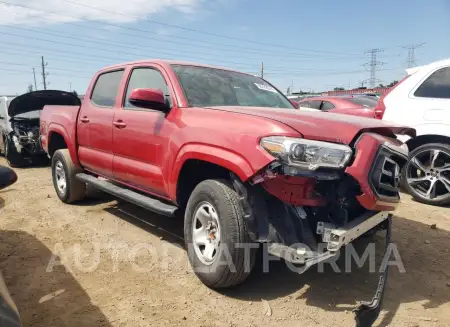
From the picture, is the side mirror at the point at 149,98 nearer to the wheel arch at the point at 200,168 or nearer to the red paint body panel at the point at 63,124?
the wheel arch at the point at 200,168

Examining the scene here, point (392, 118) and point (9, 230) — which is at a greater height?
point (392, 118)

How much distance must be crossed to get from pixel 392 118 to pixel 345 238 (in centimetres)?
365

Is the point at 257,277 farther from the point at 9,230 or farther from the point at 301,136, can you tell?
the point at 9,230

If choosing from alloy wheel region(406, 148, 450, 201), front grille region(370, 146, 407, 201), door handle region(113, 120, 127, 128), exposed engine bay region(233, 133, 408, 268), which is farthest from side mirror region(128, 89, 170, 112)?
alloy wheel region(406, 148, 450, 201)

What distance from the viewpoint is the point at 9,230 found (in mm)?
4512

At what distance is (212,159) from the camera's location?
2926mm

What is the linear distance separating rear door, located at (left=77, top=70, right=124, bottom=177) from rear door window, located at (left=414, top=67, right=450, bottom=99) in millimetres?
4222

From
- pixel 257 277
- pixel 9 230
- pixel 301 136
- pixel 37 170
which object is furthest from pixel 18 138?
pixel 301 136

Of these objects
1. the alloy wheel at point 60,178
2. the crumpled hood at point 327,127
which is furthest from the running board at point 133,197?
the crumpled hood at point 327,127

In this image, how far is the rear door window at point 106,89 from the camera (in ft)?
→ 14.9

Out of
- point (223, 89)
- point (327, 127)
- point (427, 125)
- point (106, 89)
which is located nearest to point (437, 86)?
point (427, 125)

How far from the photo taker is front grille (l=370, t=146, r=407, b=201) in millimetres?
2627

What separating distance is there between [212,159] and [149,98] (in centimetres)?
86

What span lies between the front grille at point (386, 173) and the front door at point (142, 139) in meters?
1.75
